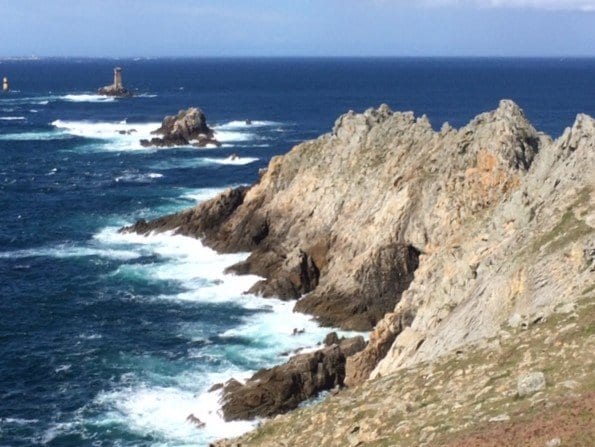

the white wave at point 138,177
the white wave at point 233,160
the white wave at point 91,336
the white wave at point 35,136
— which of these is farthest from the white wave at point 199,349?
the white wave at point 35,136

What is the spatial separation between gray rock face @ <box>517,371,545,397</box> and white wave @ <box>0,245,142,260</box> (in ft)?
180

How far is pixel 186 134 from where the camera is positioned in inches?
5792

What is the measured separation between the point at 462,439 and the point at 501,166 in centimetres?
3665

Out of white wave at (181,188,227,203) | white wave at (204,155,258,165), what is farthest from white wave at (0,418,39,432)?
white wave at (204,155,258,165)

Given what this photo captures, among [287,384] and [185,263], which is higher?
[287,384]

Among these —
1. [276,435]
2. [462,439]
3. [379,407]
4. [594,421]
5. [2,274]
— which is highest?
[594,421]

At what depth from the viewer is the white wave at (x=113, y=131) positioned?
14862 cm

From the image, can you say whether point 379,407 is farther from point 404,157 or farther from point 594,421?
point 404,157

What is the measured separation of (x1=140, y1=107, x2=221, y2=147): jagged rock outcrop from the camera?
14450 centimetres

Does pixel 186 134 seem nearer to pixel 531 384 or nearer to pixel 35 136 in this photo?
pixel 35 136

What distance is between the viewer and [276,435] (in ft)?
96.6

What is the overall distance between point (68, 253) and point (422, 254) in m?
36.1

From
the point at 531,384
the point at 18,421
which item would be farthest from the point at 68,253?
the point at 531,384

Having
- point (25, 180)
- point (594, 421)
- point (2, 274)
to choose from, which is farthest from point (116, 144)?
point (594, 421)
